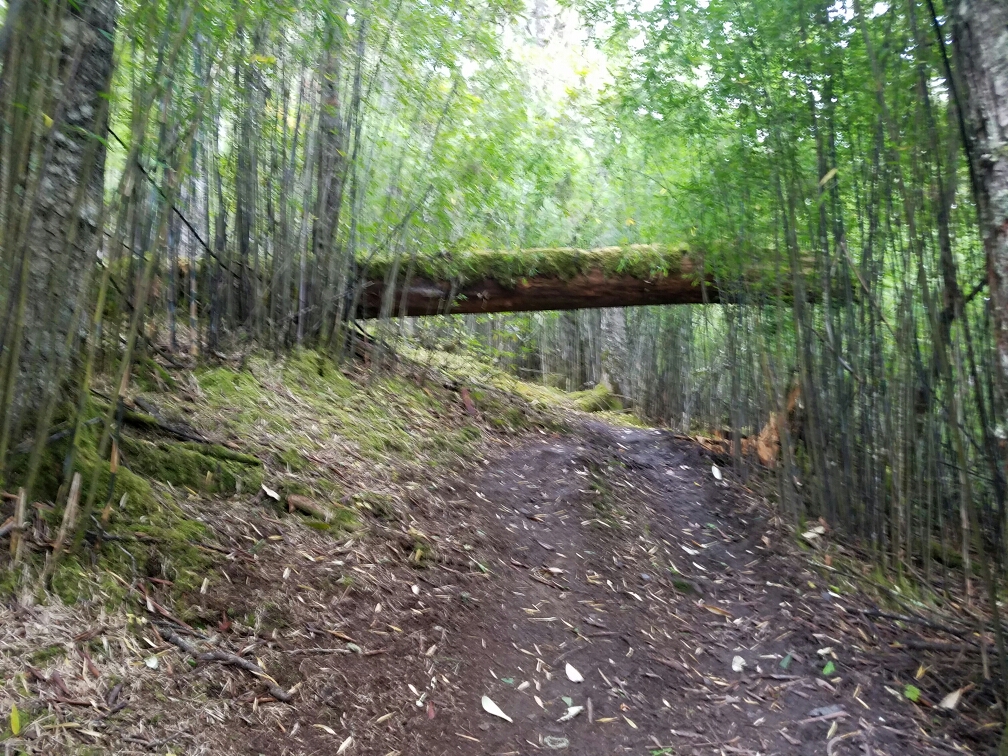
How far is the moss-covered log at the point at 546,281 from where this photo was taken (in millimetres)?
4949

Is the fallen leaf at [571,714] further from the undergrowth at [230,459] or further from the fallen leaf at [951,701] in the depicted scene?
the fallen leaf at [951,701]

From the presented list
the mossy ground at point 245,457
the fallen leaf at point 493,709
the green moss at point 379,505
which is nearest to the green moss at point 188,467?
the mossy ground at point 245,457

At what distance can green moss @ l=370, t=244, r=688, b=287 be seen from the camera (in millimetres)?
4961

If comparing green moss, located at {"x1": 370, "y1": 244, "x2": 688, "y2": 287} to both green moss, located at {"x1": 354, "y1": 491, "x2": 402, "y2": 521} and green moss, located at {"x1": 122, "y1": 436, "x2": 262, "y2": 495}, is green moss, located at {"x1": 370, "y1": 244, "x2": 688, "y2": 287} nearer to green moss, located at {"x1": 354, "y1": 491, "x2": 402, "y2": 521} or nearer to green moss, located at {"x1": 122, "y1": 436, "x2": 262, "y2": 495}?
green moss, located at {"x1": 354, "y1": 491, "x2": 402, "y2": 521}

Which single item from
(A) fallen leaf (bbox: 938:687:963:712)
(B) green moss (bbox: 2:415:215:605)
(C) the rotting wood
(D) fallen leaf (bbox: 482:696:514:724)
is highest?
(B) green moss (bbox: 2:415:215:605)

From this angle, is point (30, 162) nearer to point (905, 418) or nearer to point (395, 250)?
point (395, 250)

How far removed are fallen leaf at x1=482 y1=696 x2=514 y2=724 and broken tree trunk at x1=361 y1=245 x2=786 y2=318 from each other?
3.23 meters

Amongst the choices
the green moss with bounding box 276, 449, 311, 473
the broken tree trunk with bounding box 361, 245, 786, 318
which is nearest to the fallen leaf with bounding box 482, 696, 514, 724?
the green moss with bounding box 276, 449, 311, 473

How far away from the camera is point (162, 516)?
2.12m

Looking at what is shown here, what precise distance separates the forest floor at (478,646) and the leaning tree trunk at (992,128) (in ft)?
4.55

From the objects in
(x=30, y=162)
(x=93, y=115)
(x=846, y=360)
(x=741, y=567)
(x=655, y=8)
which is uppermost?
(x=655, y=8)

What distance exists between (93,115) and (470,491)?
248cm

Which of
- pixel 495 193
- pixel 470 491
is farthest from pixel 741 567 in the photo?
pixel 495 193

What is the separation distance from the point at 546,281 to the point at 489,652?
330 centimetres
